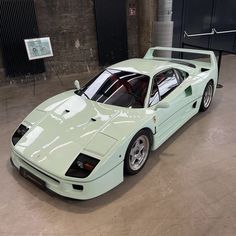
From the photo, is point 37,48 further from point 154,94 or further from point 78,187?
point 78,187

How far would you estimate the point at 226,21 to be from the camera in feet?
25.4

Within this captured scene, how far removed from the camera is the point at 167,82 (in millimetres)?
3258

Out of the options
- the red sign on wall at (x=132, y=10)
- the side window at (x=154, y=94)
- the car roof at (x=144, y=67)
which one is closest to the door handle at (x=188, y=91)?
the car roof at (x=144, y=67)

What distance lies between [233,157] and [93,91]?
6.30 ft

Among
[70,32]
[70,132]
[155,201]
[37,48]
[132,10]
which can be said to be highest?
[132,10]

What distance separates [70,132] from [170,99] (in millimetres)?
1310

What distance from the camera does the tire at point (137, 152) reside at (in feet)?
8.31

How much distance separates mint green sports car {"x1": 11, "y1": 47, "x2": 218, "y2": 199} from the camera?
7.39 ft

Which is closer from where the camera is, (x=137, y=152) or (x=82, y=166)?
(x=82, y=166)

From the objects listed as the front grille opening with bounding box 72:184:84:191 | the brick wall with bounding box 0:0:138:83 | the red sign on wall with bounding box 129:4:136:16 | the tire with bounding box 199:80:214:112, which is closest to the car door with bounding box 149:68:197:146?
the tire with bounding box 199:80:214:112

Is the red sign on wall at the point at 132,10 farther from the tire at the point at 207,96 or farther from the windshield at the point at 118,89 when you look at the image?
the windshield at the point at 118,89

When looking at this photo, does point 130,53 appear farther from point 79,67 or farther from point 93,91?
point 93,91

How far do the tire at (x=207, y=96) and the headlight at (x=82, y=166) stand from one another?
2.45m

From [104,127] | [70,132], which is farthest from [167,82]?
[70,132]
